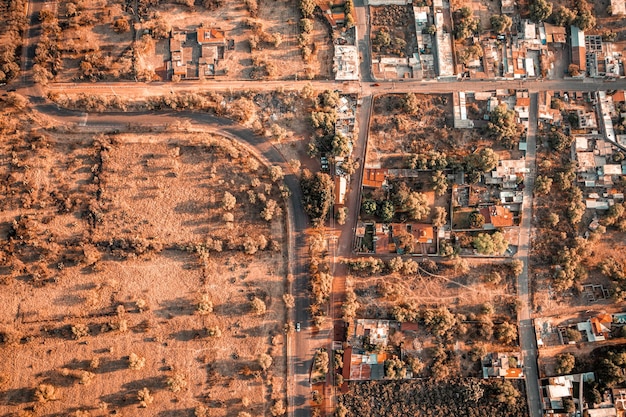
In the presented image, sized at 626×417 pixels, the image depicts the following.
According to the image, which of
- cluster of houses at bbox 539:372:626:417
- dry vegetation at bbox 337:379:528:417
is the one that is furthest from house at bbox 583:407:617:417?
dry vegetation at bbox 337:379:528:417

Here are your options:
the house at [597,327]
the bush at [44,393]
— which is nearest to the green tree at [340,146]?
the house at [597,327]

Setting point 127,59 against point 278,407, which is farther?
point 127,59

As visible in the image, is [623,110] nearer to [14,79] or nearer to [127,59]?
[127,59]

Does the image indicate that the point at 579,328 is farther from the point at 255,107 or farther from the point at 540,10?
the point at 255,107

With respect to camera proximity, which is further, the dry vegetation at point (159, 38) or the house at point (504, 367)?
the dry vegetation at point (159, 38)

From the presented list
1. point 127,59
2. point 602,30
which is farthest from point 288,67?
point 602,30

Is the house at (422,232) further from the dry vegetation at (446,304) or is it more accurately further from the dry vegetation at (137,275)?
the dry vegetation at (137,275)

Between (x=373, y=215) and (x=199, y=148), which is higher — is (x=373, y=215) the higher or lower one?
the lower one
